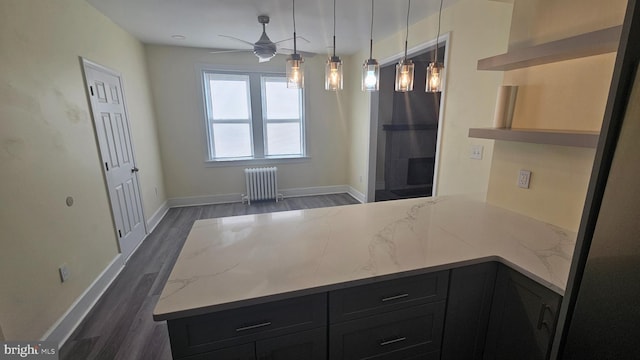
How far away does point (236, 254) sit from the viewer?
125 centimetres

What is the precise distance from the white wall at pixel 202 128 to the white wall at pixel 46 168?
4.57 ft

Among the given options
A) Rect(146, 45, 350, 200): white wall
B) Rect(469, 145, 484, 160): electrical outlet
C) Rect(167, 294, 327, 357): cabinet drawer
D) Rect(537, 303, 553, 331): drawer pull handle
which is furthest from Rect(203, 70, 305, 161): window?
Rect(537, 303, 553, 331): drawer pull handle

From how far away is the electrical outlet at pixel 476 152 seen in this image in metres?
A: 2.38

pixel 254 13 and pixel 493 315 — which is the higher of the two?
pixel 254 13

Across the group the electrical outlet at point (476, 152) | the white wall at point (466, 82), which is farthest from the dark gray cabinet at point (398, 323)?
the electrical outlet at point (476, 152)

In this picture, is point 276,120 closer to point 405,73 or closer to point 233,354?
point 405,73

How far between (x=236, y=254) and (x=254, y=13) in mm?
2619

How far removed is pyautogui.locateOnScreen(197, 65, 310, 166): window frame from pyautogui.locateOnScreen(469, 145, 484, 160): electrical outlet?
307 cm

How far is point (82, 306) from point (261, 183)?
2.93 m

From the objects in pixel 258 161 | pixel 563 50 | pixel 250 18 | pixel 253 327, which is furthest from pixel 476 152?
pixel 258 161

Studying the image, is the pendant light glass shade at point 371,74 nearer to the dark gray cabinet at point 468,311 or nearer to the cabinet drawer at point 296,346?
the dark gray cabinet at point 468,311

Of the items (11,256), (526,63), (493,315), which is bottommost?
(493,315)

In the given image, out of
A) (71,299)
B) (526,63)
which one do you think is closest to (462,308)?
(526,63)

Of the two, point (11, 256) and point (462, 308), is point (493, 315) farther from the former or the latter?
point (11, 256)
